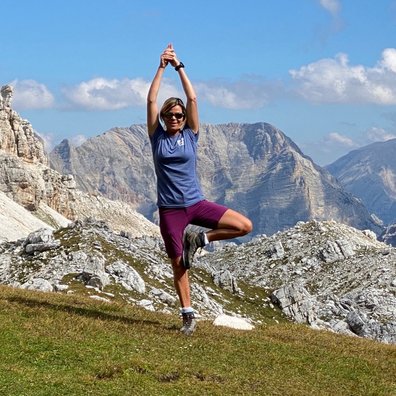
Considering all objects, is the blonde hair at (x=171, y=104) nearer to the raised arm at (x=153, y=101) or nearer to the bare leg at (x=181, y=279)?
the raised arm at (x=153, y=101)

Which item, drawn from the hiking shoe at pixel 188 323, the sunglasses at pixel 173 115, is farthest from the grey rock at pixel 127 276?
the sunglasses at pixel 173 115

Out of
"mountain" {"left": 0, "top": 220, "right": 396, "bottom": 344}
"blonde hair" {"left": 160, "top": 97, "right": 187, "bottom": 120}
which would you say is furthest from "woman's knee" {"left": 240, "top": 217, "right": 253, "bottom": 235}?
"mountain" {"left": 0, "top": 220, "right": 396, "bottom": 344}

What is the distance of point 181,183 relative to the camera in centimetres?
1623

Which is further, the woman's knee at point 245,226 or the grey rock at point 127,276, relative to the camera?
the grey rock at point 127,276

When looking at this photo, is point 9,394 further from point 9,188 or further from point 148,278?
point 9,188

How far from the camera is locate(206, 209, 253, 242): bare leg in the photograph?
52.9 ft

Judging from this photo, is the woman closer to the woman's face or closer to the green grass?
the woman's face

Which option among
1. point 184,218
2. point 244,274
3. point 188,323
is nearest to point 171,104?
point 184,218

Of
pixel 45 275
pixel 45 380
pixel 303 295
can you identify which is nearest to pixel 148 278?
pixel 45 275

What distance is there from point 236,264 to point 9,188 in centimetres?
11793

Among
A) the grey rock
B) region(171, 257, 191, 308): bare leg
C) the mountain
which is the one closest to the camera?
region(171, 257, 191, 308): bare leg

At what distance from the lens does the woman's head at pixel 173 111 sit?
642 inches

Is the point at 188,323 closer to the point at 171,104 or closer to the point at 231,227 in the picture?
the point at 231,227

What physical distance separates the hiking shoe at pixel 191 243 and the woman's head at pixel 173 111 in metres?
2.82
